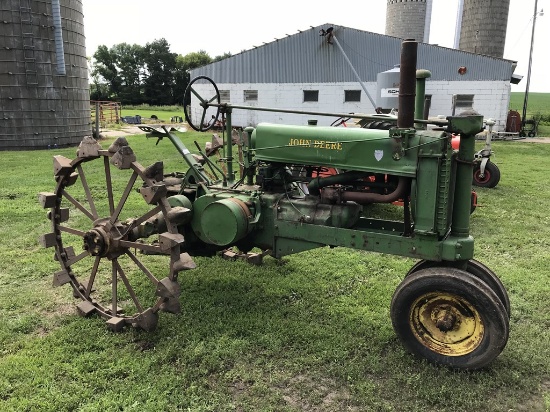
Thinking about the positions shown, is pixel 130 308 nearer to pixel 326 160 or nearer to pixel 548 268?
pixel 326 160

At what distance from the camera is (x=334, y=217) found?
12.6 feet

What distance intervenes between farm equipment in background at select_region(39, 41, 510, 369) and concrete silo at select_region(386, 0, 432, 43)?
101 feet

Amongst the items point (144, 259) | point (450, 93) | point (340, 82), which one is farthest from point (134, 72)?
point (144, 259)

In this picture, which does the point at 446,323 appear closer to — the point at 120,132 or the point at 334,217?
the point at 334,217

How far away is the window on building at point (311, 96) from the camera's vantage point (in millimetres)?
21328

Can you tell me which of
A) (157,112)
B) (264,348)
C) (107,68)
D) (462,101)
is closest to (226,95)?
(462,101)

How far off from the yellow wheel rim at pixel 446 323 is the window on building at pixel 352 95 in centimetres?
1819

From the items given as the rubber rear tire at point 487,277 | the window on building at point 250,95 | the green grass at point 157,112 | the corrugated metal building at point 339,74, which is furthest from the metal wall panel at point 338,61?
the rubber rear tire at point 487,277

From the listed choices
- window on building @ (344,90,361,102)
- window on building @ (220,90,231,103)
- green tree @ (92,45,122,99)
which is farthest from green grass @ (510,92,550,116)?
green tree @ (92,45,122,99)

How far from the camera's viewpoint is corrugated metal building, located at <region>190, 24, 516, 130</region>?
18844mm

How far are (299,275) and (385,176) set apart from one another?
5.30ft

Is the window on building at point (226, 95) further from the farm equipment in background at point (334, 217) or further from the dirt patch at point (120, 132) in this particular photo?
the farm equipment in background at point (334, 217)

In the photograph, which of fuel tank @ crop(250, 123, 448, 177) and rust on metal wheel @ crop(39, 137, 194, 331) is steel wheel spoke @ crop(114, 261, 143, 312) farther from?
fuel tank @ crop(250, 123, 448, 177)

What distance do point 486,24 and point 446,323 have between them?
96.9 ft
